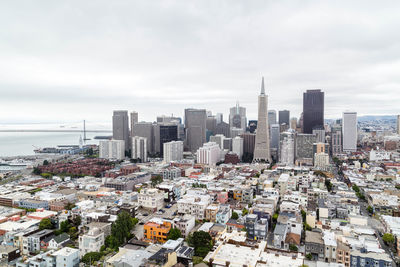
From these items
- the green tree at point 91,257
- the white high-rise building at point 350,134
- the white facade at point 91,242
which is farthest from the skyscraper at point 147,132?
the green tree at point 91,257

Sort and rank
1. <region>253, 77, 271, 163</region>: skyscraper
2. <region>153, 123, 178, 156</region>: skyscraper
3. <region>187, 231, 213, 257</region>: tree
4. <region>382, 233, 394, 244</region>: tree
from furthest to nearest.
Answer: <region>153, 123, 178, 156</region>: skyscraper < <region>253, 77, 271, 163</region>: skyscraper < <region>382, 233, 394, 244</region>: tree < <region>187, 231, 213, 257</region>: tree

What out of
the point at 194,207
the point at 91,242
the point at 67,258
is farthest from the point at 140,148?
the point at 67,258

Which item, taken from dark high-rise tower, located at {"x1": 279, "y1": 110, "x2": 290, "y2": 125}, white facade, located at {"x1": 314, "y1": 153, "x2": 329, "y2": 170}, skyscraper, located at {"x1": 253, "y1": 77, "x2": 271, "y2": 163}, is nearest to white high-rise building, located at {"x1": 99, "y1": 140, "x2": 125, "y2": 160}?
skyscraper, located at {"x1": 253, "y1": 77, "x2": 271, "y2": 163}

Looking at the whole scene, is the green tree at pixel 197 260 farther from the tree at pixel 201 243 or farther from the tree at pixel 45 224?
the tree at pixel 45 224

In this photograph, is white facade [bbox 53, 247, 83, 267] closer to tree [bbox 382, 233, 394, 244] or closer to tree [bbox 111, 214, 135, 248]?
tree [bbox 111, 214, 135, 248]

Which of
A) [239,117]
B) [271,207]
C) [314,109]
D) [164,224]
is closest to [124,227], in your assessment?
[164,224]

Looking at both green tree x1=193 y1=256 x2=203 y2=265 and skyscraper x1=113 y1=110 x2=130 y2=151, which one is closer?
green tree x1=193 y1=256 x2=203 y2=265
